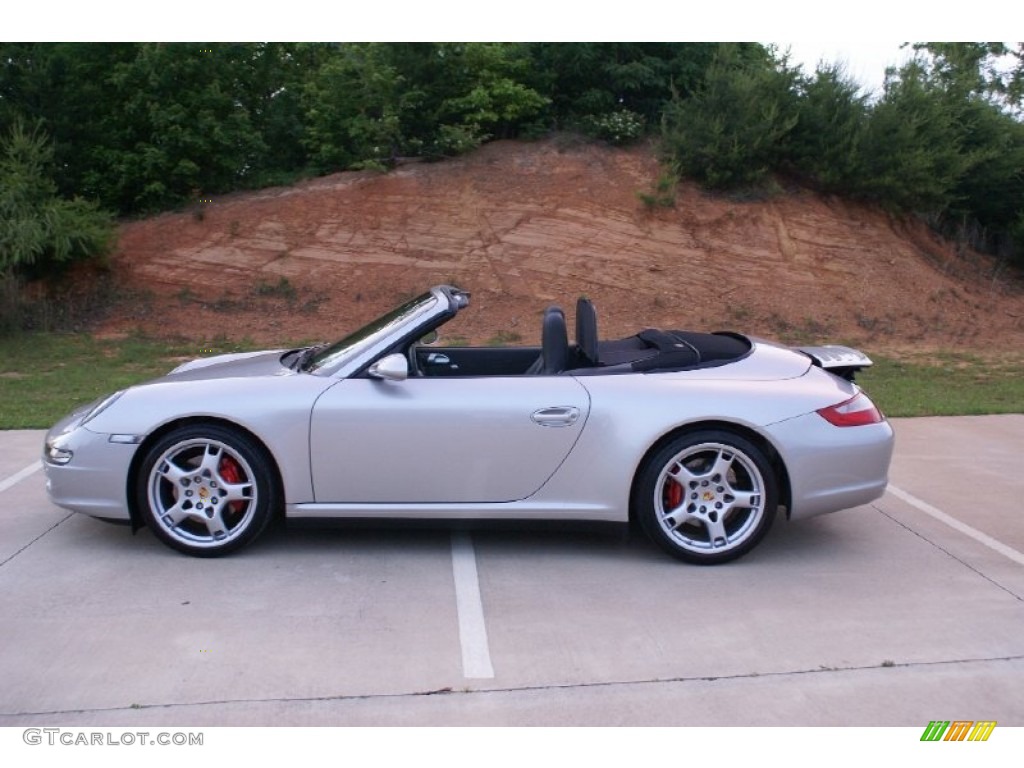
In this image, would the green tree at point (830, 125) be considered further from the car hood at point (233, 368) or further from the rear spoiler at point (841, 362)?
the car hood at point (233, 368)

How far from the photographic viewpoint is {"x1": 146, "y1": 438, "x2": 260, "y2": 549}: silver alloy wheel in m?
5.01

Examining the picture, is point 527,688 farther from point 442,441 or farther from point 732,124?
point 732,124

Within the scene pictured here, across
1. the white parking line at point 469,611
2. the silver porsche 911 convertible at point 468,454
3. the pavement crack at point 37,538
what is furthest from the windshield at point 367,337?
the pavement crack at point 37,538

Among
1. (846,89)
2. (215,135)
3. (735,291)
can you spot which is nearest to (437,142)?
(215,135)

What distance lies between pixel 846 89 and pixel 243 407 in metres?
13.8

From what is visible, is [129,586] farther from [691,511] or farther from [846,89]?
[846,89]

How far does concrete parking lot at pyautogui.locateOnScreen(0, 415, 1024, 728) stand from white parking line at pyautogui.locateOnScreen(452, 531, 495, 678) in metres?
0.01

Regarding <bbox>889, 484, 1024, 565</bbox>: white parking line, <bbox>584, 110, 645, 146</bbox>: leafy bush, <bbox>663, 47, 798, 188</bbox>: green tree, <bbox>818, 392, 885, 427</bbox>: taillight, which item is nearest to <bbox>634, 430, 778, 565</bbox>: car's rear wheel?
<bbox>818, 392, 885, 427</bbox>: taillight

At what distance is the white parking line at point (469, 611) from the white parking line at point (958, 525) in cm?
263

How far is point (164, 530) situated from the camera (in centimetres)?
505

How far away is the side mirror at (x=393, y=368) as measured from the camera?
16.3ft

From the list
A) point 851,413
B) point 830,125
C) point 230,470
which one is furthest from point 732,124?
point 230,470

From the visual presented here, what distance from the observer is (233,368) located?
5.60m

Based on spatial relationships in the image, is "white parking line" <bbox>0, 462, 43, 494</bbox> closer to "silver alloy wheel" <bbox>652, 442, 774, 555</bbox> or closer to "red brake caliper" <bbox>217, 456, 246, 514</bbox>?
"red brake caliper" <bbox>217, 456, 246, 514</bbox>
